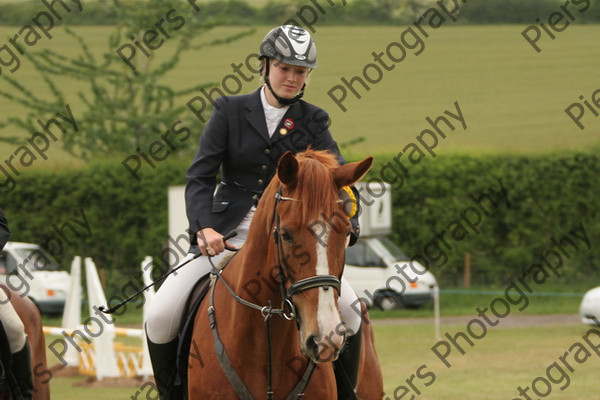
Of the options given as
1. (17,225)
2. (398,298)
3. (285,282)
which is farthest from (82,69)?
(285,282)

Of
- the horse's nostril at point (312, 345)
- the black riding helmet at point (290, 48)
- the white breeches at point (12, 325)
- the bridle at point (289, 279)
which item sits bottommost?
the white breeches at point (12, 325)

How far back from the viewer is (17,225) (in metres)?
26.0

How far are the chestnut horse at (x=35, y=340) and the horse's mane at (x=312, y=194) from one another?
142 inches

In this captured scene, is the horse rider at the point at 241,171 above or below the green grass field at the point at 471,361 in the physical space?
above

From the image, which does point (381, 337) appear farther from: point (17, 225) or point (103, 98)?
point (103, 98)

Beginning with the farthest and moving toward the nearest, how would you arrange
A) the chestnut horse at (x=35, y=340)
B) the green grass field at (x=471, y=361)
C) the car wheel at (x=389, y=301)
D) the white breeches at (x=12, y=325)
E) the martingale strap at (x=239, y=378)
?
the car wheel at (x=389, y=301) < the green grass field at (x=471, y=361) < the chestnut horse at (x=35, y=340) < the white breeches at (x=12, y=325) < the martingale strap at (x=239, y=378)

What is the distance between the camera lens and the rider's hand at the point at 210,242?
5.03 m

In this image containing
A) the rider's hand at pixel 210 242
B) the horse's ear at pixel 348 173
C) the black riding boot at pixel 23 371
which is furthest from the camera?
the black riding boot at pixel 23 371

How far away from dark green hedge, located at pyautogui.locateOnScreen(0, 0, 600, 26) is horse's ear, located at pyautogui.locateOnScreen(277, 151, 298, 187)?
29.7m

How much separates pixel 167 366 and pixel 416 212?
69.1 ft

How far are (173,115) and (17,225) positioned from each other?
6005 millimetres

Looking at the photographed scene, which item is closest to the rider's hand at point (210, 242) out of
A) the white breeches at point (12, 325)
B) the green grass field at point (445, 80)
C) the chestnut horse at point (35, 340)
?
the white breeches at point (12, 325)

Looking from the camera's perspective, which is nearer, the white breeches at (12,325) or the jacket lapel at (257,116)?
the jacket lapel at (257,116)

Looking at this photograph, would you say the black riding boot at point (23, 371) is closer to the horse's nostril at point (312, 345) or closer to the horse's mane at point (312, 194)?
the horse's mane at point (312, 194)
